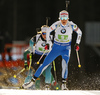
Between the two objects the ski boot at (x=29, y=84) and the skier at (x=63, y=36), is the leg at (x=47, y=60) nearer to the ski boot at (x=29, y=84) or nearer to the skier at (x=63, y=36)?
the skier at (x=63, y=36)

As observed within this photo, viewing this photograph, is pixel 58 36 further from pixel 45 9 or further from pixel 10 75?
pixel 45 9

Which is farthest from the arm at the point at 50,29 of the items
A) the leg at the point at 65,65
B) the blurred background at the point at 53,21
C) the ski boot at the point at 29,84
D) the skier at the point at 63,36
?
the blurred background at the point at 53,21

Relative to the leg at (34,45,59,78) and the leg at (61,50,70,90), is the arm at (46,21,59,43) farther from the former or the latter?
the leg at (61,50,70,90)

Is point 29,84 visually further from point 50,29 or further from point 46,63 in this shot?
point 50,29

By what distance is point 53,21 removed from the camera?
573 inches

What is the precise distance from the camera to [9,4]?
24531mm

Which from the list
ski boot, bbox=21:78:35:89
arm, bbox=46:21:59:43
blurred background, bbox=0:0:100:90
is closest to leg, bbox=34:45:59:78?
ski boot, bbox=21:78:35:89

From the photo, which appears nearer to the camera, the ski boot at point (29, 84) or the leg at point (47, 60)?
the leg at point (47, 60)

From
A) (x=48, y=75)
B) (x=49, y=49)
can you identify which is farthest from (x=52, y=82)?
(x=49, y=49)

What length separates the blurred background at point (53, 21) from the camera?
1166 centimetres

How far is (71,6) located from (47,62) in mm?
4845

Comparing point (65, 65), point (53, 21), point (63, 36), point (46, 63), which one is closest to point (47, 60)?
point (46, 63)

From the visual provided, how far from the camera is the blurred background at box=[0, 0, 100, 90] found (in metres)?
11.7

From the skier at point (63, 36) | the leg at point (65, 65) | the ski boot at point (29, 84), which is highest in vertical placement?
the skier at point (63, 36)
